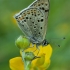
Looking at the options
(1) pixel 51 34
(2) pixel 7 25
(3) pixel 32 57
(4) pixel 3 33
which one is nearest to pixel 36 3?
(3) pixel 32 57

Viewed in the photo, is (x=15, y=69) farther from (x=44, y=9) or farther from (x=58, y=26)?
(x=58, y=26)

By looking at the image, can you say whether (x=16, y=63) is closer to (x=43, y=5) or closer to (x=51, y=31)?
(x=43, y=5)

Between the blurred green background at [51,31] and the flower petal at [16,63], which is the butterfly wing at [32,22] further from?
the blurred green background at [51,31]

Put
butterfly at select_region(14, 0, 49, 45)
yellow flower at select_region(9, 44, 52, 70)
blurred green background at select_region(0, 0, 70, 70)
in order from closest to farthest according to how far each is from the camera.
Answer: yellow flower at select_region(9, 44, 52, 70) < butterfly at select_region(14, 0, 49, 45) < blurred green background at select_region(0, 0, 70, 70)

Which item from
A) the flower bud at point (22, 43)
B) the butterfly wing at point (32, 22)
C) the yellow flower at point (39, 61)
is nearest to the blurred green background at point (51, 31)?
the butterfly wing at point (32, 22)

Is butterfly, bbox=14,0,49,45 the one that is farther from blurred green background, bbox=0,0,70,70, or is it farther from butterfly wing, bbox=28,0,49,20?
blurred green background, bbox=0,0,70,70

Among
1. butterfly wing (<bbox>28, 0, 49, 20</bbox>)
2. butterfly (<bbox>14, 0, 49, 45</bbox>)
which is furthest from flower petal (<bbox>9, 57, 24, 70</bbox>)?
butterfly wing (<bbox>28, 0, 49, 20</bbox>)
